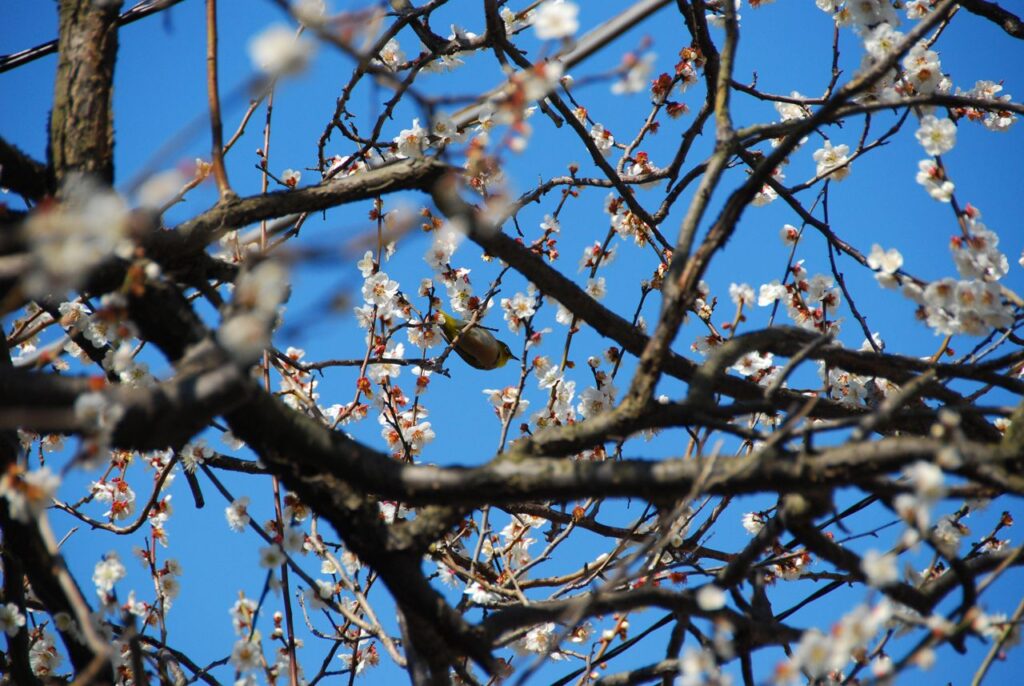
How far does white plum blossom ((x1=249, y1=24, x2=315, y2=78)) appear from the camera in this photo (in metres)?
1.51

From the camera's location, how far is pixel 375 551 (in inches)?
73.4

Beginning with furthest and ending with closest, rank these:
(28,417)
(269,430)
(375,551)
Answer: (375,551) < (269,430) < (28,417)

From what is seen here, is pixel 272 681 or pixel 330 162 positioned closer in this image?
pixel 272 681

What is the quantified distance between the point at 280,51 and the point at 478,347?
4.87 m

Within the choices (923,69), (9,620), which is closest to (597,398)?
(923,69)

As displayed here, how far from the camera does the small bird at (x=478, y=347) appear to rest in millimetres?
6082

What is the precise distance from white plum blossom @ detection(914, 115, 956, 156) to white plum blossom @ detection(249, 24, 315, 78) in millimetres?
1774

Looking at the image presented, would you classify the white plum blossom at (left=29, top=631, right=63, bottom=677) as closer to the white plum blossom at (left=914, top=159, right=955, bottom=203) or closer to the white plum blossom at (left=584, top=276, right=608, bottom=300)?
the white plum blossom at (left=584, top=276, right=608, bottom=300)

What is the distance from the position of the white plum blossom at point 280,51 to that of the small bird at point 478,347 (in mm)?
4258

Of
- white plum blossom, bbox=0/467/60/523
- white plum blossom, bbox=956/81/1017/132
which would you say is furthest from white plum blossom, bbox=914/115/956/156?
white plum blossom, bbox=0/467/60/523

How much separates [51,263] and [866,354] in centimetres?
205

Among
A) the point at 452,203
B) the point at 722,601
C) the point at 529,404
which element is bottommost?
the point at 722,601

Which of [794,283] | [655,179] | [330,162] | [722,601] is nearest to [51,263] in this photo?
[722,601]

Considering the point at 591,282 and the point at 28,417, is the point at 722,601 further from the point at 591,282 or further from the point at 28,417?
the point at 591,282
